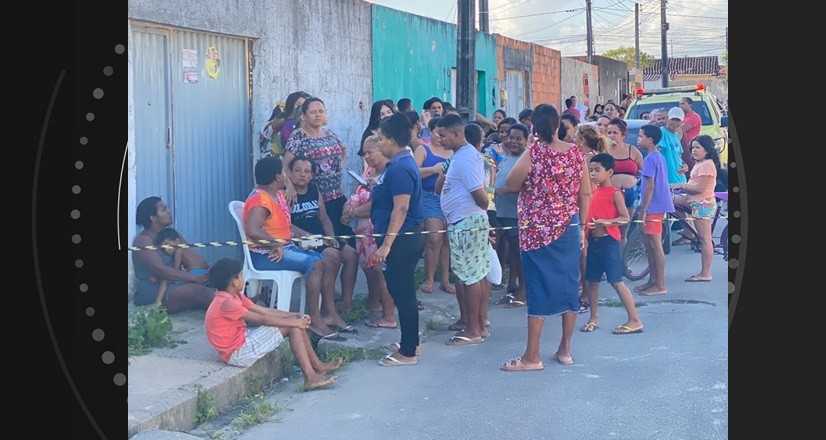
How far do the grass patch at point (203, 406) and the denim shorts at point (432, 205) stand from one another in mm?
2217

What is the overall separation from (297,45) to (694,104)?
5432 mm

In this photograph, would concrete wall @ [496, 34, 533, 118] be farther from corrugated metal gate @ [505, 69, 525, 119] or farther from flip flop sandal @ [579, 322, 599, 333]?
flip flop sandal @ [579, 322, 599, 333]

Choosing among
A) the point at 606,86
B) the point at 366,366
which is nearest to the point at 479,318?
the point at 366,366

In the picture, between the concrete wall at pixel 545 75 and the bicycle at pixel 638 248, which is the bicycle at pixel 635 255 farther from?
the concrete wall at pixel 545 75

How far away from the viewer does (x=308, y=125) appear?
6.19 meters

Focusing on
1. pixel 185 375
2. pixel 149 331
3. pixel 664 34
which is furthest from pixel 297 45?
pixel 664 34

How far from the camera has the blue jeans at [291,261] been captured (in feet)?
17.9

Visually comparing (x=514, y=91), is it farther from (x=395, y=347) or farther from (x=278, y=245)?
(x=278, y=245)

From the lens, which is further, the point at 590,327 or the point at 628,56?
the point at 628,56

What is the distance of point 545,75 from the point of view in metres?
18.1

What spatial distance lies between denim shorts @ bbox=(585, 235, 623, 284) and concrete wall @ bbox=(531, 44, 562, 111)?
37.9 ft

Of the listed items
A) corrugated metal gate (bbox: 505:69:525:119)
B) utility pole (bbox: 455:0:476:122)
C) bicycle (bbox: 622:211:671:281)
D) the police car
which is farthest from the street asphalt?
corrugated metal gate (bbox: 505:69:525:119)
